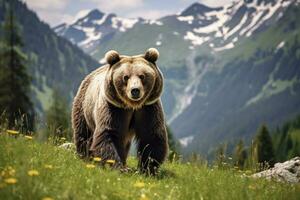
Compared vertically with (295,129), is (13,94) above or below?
above

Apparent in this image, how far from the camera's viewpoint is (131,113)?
35.0ft

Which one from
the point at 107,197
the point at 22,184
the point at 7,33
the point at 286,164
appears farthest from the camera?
the point at 7,33

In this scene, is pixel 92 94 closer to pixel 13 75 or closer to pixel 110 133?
pixel 110 133

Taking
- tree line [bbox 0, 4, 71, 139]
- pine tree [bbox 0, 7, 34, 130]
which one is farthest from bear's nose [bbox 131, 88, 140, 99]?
pine tree [bbox 0, 7, 34, 130]

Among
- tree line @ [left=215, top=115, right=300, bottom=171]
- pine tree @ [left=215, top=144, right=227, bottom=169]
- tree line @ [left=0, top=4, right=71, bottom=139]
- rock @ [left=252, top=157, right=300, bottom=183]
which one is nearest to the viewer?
pine tree @ [left=215, top=144, right=227, bottom=169]

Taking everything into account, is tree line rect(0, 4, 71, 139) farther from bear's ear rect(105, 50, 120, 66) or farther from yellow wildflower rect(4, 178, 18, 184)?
yellow wildflower rect(4, 178, 18, 184)

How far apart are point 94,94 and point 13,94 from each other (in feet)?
96.0

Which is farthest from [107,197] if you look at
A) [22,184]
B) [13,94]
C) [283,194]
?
[13,94]

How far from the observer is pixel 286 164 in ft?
43.0

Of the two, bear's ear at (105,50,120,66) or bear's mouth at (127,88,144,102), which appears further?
bear's ear at (105,50,120,66)

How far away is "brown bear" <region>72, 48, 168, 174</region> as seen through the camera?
405 inches

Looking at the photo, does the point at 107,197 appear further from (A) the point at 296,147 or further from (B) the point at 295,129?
(B) the point at 295,129

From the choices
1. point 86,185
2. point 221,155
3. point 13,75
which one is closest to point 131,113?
point 221,155

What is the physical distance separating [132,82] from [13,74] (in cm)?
3303
